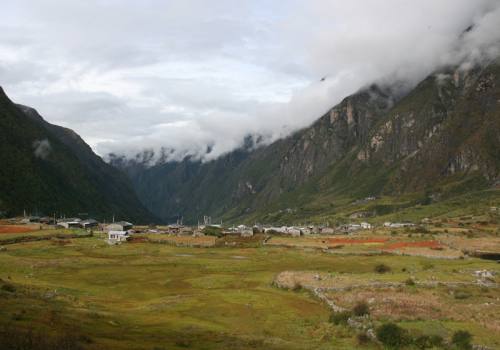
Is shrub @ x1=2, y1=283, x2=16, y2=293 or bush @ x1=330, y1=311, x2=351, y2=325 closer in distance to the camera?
bush @ x1=330, y1=311, x2=351, y2=325

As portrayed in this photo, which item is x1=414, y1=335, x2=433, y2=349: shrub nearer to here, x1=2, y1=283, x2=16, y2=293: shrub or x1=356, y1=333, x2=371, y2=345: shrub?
x1=356, y1=333, x2=371, y2=345: shrub

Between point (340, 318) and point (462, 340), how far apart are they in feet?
42.1

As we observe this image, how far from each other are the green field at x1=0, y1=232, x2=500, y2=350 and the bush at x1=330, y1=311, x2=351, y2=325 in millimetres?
1140

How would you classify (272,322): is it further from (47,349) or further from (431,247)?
(431,247)

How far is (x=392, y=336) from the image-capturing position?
44.9 meters

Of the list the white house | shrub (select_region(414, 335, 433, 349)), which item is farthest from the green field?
the white house

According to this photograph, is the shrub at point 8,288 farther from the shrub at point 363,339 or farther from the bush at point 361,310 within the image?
the shrub at point 363,339

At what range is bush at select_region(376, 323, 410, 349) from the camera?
1746 inches

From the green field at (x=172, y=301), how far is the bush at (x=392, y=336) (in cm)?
129

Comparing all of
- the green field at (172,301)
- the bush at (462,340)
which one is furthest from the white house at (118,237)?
the bush at (462,340)

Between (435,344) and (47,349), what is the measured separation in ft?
97.8

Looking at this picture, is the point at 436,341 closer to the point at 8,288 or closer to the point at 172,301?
the point at 172,301

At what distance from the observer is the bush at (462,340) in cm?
4281

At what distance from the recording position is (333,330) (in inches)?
1988
